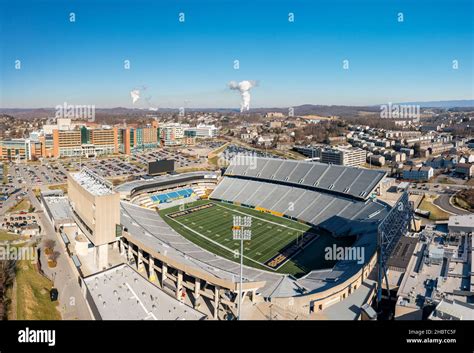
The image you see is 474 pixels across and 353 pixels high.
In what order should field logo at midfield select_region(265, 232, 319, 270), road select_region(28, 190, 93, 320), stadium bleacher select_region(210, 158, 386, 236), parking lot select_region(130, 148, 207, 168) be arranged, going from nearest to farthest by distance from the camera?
road select_region(28, 190, 93, 320)
field logo at midfield select_region(265, 232, 319, 270)
stadium bleacher select_region(210, 158, 386, 236)
parking lot select_region(130, 148, 207, 168)

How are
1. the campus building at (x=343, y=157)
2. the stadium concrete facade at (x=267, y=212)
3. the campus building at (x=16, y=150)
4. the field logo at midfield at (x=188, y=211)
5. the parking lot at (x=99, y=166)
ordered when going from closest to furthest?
the stadium concrete facade at (x=267, y=212) → the field logo at midfield at (x=188, y=211) → the parking lot at (x=99, y=166) → the campus building at (x=343, y=157) → the campus building at (x=16, y=150)

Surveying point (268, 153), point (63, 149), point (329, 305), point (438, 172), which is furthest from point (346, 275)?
point (63, 149)

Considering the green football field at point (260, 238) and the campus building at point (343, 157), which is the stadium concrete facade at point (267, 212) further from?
the campus building at point (343, 157)

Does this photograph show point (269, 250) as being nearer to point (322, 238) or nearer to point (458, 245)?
point (322, 238)

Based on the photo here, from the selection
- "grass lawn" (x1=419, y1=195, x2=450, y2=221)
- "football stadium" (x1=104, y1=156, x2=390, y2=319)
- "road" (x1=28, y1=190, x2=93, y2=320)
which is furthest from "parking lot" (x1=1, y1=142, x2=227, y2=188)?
"grass lawn" (x1=419, y1=195, x2=450, y2=221)

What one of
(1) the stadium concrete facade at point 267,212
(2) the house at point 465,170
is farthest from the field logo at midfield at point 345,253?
(2) the house at point 465,170

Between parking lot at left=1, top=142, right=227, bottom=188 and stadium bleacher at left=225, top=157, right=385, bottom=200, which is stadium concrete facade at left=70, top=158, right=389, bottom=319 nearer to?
stadium bleacher at left=225, top=157, right=385, bottom=200
